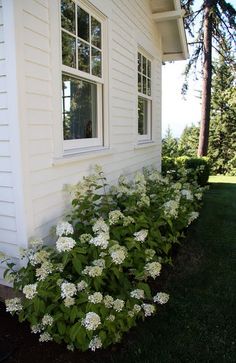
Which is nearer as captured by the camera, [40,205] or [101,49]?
[40,205]

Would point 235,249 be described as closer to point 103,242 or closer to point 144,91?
point 103,242

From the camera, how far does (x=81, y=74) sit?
387 cm

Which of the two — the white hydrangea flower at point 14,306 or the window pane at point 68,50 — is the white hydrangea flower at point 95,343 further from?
the window pane at point 68,50

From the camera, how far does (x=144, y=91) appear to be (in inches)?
280

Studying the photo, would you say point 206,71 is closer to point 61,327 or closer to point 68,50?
point 68,50

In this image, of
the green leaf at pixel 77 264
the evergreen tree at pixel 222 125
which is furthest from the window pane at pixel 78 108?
the evergreen tree at pixel 222 125

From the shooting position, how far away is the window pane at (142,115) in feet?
22.9

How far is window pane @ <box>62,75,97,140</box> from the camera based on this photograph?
3.76m

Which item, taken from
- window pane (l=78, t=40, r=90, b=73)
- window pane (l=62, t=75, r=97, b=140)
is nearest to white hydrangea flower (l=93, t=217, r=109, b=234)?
window pane (l=62, t=75, r=97, b=140)

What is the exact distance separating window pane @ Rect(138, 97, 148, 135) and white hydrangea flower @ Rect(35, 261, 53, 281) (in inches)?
187

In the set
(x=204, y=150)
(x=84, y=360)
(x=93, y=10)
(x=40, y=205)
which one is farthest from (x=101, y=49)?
(x=204, y=150)

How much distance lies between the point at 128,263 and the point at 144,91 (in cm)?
487

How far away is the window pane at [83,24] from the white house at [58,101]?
1cm

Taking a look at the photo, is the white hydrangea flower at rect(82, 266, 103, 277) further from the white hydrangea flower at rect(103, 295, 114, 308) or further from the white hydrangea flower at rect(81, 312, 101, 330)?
the white hydrangea flower at rect(81, 312, 101, 330)
